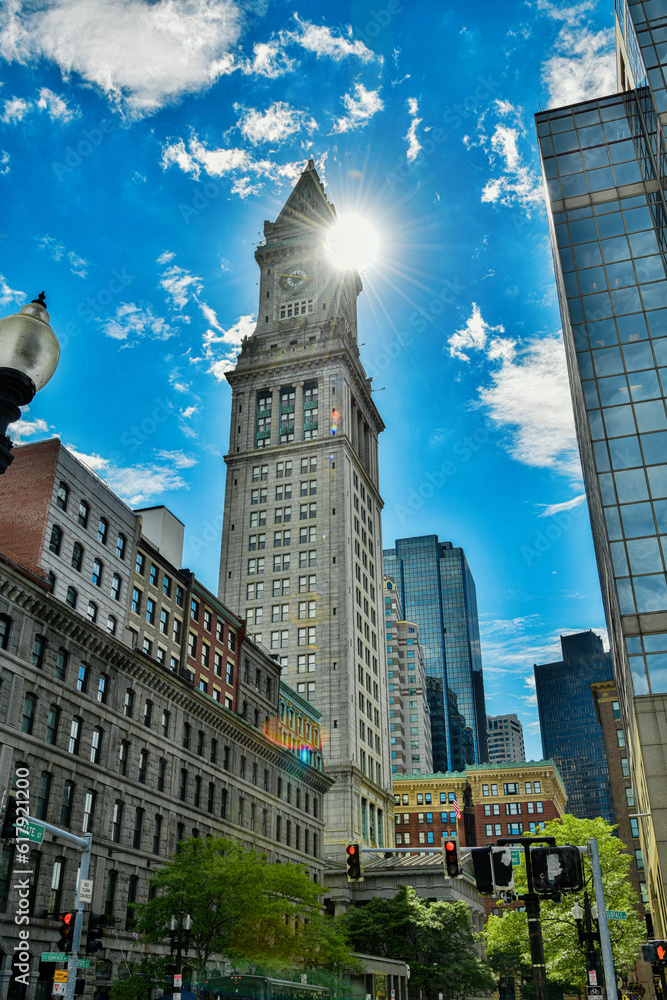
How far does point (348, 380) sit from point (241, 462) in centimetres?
1960

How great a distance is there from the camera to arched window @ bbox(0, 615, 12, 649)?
4031 centimetres

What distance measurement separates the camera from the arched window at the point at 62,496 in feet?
154

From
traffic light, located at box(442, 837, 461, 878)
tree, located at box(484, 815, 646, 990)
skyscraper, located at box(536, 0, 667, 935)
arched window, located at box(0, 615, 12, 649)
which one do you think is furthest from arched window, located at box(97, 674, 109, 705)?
skyscraper, located at box(536, 0, 667, 935)

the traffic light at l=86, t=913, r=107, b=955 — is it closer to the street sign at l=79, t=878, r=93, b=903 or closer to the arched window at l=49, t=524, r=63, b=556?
the street sign at l=79, t=878, r=93, b=903

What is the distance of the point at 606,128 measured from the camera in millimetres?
72250

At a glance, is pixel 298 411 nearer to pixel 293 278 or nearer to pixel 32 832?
pixel 293 278

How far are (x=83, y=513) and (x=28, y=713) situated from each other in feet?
42.1

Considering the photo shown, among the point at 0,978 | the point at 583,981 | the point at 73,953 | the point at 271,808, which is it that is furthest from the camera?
the point at 271,808

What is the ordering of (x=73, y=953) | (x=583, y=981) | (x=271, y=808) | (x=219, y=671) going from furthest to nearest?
(x=271, y=808) < (x=219, y=671) < (x=583, y=981) < (x=73, y=953)

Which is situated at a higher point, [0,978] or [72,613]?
[72,613]

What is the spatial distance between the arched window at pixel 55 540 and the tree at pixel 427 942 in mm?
41701

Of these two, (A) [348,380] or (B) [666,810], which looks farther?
(A) [348,380]

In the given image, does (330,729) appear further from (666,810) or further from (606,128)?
(606,128)

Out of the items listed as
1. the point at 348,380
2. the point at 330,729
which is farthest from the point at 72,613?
the point at 348,380
